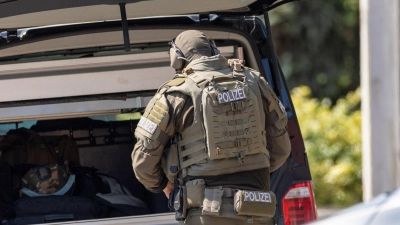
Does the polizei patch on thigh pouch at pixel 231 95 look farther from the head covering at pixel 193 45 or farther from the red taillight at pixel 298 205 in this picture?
the red taillight at pixel 298 205

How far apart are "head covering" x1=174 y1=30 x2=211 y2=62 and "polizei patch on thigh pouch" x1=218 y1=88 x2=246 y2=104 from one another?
246 millimetres

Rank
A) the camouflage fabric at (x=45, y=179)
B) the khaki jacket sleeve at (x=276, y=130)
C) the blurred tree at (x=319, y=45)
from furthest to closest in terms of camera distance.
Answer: the blurred tree at (x=319, y=45) → the camouflage fabric at (x=45, y=179) → the khaki jacket sleeve at (x=276, y=130)

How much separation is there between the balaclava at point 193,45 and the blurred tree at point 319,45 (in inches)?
409

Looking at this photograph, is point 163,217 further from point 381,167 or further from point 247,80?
point 381,167

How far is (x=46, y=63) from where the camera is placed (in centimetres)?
388

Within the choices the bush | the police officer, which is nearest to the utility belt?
the police officer

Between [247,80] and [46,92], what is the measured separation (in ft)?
3.37

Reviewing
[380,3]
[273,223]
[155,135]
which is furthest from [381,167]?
[155,135]

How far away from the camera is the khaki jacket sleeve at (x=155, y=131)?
3.54 m

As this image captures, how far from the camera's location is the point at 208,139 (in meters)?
3.49

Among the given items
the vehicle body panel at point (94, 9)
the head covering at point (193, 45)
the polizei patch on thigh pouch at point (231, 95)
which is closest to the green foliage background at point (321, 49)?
the vehicle body panel at point (94, 9)

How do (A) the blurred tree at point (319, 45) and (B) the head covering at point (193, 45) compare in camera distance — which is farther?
(A) the blurred tree at point (319, 45)

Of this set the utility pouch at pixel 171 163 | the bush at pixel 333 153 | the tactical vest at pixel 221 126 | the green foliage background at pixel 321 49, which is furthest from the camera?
the green foliage background at pixel 321 49

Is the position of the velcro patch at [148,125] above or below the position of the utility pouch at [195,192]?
above
